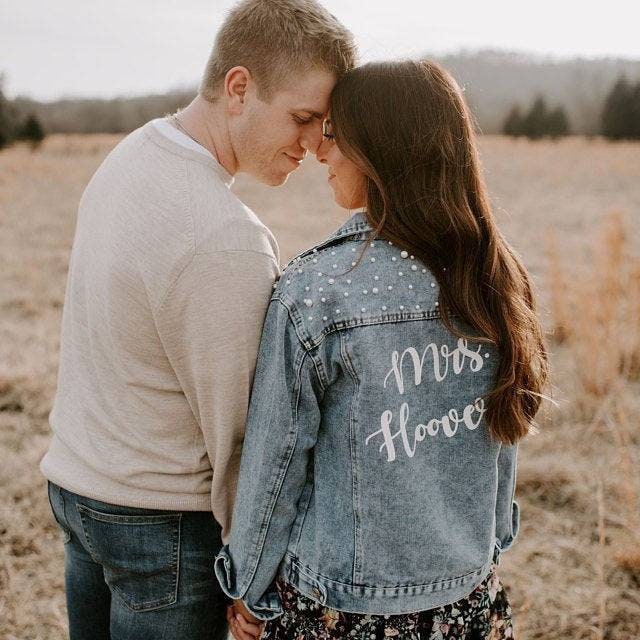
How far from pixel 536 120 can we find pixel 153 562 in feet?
123

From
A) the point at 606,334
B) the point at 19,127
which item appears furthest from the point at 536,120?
the point at 606,334

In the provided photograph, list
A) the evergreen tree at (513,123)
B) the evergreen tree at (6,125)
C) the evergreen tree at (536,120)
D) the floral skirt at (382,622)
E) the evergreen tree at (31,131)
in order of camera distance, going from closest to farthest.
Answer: the floral skirt at (382,622), the evergreen tree at (6,125), the evergreen tree at (31,131), the evergreen tree at (536,120), the evergreen tree at (513,123)

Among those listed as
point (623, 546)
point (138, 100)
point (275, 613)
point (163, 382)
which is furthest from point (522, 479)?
point (138, 100)

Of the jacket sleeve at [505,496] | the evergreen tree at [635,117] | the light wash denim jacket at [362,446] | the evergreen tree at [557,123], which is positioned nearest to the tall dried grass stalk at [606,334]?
the jacket sleeve at [505,496]

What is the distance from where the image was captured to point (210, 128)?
5.25 ft

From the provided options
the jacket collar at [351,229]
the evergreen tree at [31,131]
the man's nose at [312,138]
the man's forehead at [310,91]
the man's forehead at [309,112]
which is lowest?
the jacket collar at [351,229]

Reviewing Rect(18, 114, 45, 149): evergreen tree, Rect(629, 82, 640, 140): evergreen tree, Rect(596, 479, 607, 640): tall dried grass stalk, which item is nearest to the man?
Rect(596, 479, 607, 640): tall dried grass stalk

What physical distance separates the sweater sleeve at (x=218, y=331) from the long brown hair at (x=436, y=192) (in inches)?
11.5

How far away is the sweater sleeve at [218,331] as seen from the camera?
136 centimetres

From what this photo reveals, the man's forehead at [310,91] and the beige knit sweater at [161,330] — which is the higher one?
the man's forehead at [310,91]

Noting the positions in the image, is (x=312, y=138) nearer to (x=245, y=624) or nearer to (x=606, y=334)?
(x=245, y=624)

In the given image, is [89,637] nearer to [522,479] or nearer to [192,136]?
[192,136]

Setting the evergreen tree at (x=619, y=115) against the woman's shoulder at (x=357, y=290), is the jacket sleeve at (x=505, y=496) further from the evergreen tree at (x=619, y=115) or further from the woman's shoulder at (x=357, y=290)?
the evergreen tree at (x=619, y=115)

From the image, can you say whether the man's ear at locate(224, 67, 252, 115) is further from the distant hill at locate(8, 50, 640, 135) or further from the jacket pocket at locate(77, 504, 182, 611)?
the distant hill at locate(8, 50, 640, 135)
